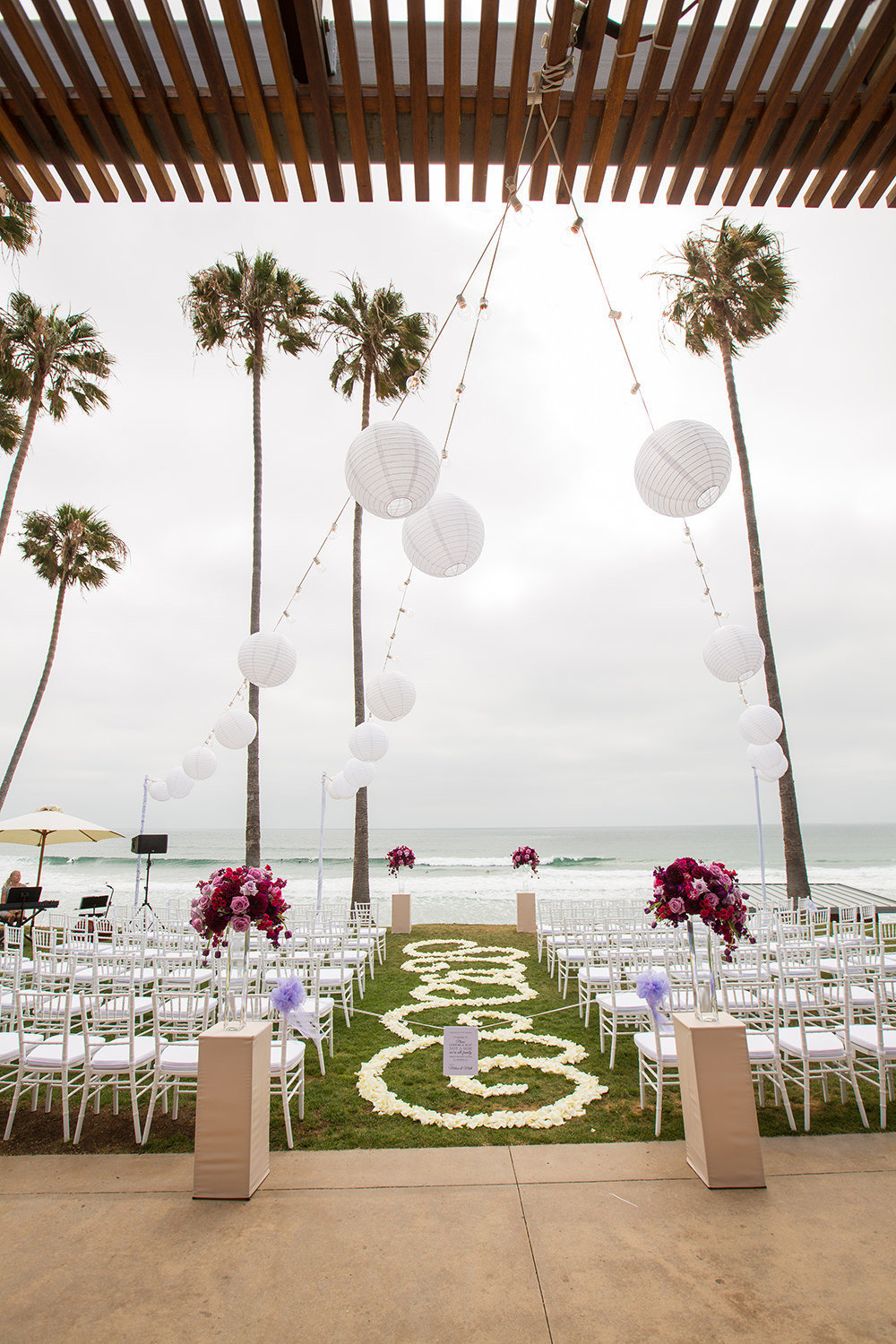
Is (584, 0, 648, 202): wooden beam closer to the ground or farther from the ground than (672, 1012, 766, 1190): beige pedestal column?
farther from the ground

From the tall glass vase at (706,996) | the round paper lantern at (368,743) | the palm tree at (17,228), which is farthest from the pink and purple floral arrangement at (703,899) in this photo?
the palm tree at (17,228)

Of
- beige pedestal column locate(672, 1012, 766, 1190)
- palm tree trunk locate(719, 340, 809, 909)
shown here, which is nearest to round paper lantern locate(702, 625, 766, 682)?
beige pedestal column locate(672, 1012, 766, 1190)

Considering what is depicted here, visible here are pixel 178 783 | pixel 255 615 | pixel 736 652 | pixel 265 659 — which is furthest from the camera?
pixel 255 615

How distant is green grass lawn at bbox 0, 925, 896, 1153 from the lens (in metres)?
4.17

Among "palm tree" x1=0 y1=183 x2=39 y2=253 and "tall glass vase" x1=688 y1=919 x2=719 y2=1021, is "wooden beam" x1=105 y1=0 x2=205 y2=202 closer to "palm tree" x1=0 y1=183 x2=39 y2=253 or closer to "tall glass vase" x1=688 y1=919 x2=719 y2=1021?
"tall glass vase" x1=688 y1=919 x2=719 y2=1021

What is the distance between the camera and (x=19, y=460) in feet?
41.7

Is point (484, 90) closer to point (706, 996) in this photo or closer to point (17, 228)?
point (706, 996)

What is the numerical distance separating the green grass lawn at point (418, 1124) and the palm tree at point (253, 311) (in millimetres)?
8989

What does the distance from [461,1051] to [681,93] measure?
4.65 metres

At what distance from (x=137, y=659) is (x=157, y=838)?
37.9m

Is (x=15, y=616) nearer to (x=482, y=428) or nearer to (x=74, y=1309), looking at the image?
(x=482, y=428)

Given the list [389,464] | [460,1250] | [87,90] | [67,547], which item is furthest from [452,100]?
[67,547]

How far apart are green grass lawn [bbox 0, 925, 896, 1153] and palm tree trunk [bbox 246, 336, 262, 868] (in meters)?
6.73

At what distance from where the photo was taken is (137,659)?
46656 mm
